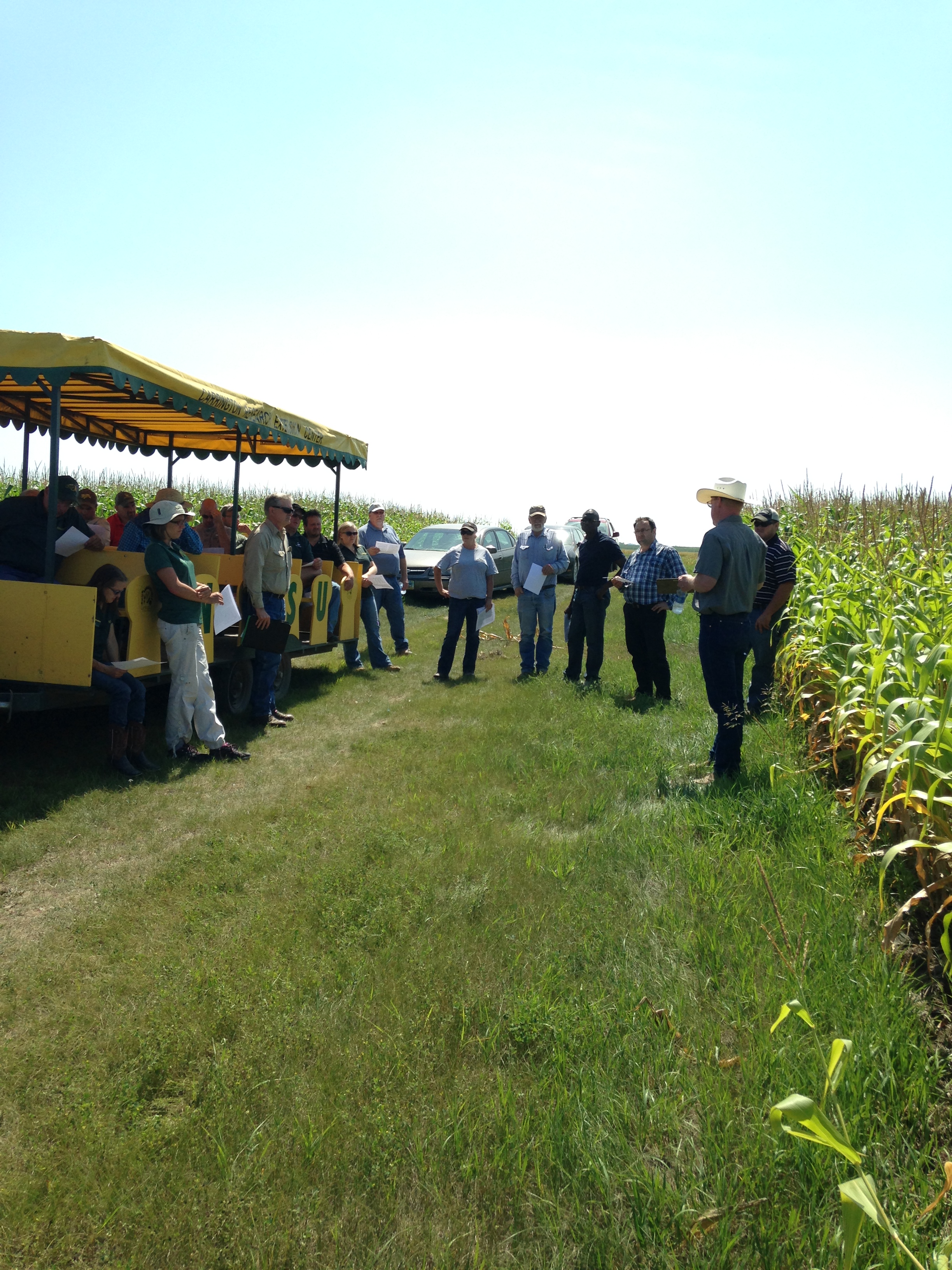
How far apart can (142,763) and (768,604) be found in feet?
18.4

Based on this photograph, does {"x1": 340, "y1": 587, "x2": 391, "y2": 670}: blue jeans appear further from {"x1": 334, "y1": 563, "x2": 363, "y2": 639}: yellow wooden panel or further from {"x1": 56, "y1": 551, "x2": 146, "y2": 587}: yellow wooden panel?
{"x1": 56, "y1": 551, "x2": 146, "y2": 587}: yellow wooden panel

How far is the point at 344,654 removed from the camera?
13188 millimetres

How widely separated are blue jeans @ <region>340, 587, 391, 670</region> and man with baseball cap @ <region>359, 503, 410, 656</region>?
597 mm

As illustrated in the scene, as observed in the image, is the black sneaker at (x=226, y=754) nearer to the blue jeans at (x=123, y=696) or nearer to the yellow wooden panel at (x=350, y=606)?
the blue jeans at (x=123, y=696)

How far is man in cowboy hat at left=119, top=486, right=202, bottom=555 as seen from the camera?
7951 millimetres

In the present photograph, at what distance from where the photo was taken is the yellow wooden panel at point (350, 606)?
1170 centimetres

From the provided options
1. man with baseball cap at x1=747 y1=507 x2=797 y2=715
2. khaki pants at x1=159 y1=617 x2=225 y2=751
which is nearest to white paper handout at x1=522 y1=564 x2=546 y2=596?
man with baseball cap at x1=747 y1=507 x2=797 y2=715

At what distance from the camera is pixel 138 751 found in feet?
22.7

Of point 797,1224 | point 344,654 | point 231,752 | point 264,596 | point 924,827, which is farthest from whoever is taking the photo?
point 344,654

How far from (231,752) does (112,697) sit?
1154 mm

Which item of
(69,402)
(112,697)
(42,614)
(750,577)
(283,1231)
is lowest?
(283,1231)

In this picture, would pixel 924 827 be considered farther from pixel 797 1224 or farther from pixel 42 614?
pixel 42 614

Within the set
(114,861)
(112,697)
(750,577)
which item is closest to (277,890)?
(114,861)

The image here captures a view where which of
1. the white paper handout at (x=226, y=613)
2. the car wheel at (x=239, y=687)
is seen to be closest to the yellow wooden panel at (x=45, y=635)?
the white paper handout at (x=226, y=613)
